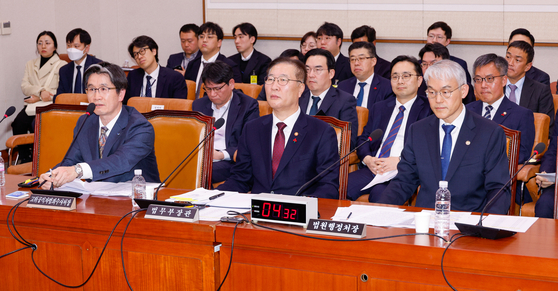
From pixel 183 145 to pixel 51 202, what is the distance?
3.03ft

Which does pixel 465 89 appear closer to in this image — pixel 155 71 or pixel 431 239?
pixel 431 239

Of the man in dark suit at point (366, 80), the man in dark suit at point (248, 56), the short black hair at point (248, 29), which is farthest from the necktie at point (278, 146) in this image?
the short black hair at point (248, 29)

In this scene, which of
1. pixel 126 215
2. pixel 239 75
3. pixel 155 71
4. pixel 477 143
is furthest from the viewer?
pixel 239 75

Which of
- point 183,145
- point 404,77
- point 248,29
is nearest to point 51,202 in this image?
point 183,145

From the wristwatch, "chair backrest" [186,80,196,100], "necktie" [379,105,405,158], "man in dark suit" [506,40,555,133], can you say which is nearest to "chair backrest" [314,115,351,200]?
"necktie" [379,105,405,158]

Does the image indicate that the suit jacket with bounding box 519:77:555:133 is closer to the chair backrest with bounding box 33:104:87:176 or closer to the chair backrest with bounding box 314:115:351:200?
the chair backrest with bounding box 314:115:351:200

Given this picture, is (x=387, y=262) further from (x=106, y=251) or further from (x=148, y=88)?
(x=148, y=88)

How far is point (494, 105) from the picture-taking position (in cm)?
355

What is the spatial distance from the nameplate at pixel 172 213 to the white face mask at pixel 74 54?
15.4 ft

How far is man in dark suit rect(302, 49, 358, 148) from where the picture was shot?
3.70 m

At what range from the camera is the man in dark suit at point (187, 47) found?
21.4 ft

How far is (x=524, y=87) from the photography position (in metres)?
4.29

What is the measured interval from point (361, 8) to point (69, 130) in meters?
4.06

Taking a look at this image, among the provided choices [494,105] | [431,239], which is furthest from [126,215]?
[494,105]
